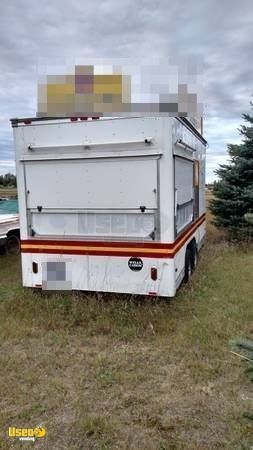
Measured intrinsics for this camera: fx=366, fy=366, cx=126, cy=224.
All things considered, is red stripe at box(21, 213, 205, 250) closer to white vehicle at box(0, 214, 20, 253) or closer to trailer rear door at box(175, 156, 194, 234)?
trailer rear door at box(175, 156, 194, 234)

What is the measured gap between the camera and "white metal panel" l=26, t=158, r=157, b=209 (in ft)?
15.1

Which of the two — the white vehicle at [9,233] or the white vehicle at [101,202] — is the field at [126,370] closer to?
the white vehicle at [101,202]

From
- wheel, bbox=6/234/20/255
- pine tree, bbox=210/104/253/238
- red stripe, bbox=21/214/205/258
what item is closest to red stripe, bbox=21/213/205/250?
red stripe, bbox=21/214/205/258

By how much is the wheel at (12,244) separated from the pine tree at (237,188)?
605 centimetres

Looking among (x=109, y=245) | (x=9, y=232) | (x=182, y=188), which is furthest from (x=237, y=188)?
(x=109, y=245)

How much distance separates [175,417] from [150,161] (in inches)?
111

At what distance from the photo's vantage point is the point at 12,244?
30.2 feet

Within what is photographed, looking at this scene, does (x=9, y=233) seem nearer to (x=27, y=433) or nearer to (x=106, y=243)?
(x=106, y=243)

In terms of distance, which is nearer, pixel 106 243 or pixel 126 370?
pixel 126 370

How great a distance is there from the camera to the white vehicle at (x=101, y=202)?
4562 millimetres

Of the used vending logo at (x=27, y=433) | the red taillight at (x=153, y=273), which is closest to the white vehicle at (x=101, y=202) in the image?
the red taillight at (x=153, y=273)

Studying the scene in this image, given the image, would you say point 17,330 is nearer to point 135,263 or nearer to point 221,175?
point 135,263

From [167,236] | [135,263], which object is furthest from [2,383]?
[167,236]

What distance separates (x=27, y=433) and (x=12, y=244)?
6.79m
